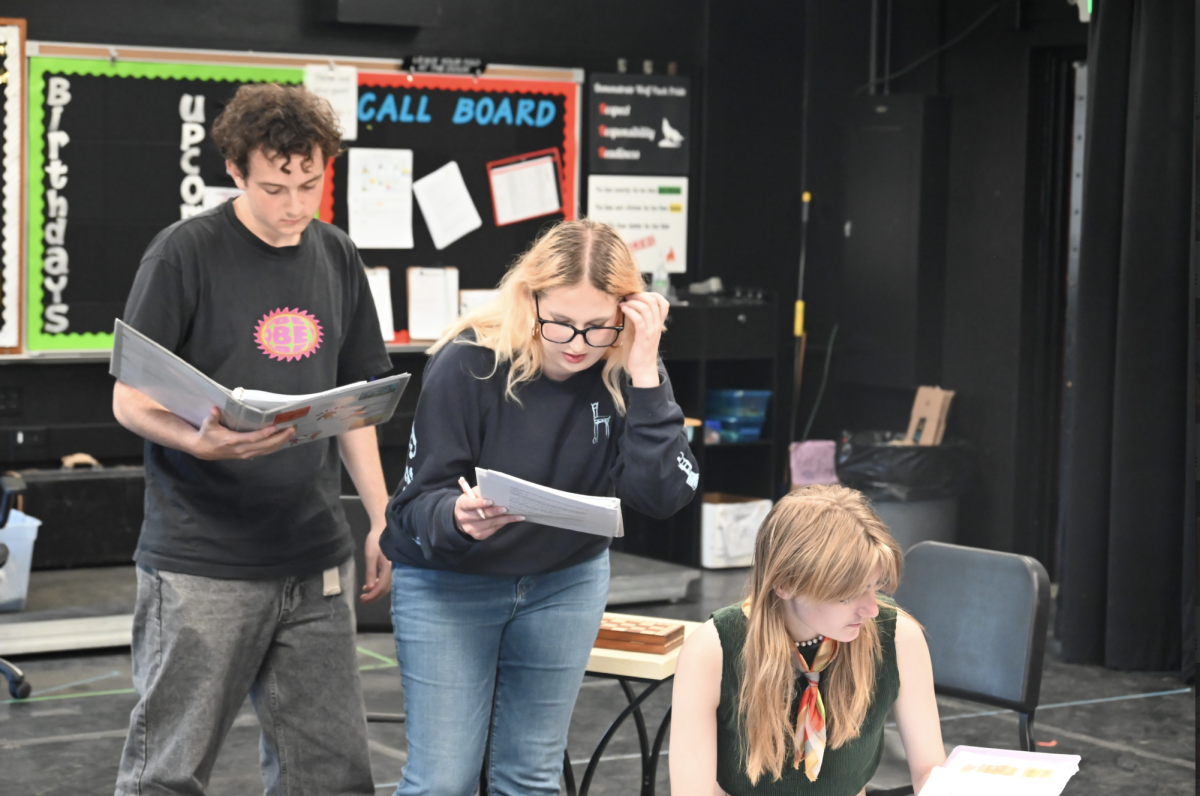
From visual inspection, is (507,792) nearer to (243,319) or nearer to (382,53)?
(243,319)

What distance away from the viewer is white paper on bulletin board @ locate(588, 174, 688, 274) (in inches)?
267

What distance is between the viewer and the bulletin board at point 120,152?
565 cm

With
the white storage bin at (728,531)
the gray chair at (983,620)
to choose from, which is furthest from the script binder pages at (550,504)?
the white storage bin at (728,531)

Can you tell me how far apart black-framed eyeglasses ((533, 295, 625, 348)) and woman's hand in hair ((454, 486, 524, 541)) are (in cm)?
28

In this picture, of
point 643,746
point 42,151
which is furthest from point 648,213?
point 643,746

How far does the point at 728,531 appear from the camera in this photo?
6762 mm

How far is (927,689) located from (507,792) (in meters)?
0.74

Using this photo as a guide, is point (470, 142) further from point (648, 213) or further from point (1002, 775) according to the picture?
point (1002, 775)

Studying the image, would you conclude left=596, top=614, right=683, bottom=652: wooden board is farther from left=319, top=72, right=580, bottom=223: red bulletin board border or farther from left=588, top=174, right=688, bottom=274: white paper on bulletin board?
left=588, top=174, right=688, bottom=274: white paper on bulletin board

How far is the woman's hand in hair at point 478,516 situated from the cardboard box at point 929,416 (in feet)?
15.4

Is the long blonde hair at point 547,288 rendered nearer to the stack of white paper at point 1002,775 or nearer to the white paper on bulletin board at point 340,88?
the stack of white paper at point 1002,775

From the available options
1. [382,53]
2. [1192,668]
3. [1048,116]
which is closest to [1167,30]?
[1048,116]

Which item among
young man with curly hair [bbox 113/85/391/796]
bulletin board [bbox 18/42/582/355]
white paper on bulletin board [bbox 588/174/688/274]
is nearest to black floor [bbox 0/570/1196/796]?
young man with curly hair [bbox 113/85/391/796]

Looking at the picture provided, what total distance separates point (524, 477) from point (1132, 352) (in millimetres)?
3455
